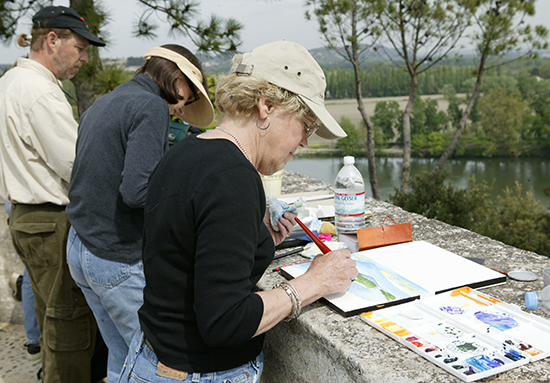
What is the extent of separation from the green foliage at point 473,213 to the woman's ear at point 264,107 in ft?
38.3

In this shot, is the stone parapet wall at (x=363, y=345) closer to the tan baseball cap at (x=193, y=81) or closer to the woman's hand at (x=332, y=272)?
the woman's hand at (x=332, y=272)

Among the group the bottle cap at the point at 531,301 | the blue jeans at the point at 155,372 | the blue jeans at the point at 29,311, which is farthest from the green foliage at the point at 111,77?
the bottle cap at the point at 531,301

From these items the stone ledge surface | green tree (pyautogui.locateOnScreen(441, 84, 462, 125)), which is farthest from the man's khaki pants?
green tree (pyautogui.locateOnScreen(441, 84, 462, 125))

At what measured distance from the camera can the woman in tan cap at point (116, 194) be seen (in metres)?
1.74

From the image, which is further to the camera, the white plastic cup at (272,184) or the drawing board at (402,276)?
the white plastic cup at (272,184)

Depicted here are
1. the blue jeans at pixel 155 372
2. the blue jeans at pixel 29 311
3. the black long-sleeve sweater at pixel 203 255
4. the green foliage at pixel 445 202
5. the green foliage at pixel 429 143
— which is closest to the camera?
the black long-sleeve sweater at pixel 203 255

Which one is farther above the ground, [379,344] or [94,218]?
[94,218]

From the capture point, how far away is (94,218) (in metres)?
1.82

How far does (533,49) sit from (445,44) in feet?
8.31

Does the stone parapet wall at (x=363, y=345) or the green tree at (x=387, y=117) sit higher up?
the green tree at (x=387, y=117)

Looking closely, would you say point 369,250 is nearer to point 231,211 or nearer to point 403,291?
point 403,291

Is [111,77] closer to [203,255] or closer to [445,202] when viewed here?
[203,255]

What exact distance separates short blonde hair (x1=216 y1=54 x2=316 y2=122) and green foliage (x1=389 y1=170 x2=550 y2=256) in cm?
1165

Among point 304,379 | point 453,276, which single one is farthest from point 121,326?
point 453,276
